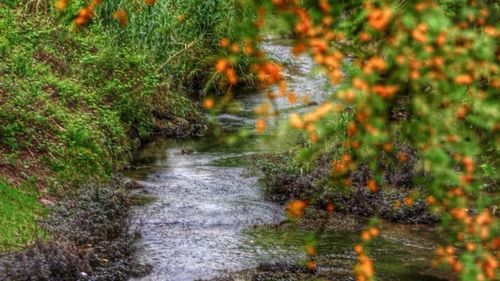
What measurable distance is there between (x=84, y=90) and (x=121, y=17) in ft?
6.94

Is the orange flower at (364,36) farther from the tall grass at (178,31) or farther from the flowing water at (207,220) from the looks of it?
the tall grass at (178,31)

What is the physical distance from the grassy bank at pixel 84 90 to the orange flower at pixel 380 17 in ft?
16.8

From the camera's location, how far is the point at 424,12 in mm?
3051

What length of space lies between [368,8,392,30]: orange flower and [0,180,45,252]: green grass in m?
5.08

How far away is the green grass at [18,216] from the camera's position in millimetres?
7679

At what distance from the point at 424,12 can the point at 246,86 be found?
1619 cm

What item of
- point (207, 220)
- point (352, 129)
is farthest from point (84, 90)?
point (352, 129)

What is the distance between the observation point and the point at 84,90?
1201 centimetres

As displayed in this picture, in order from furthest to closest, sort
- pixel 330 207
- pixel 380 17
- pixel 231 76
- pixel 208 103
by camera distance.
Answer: pixel 231 76 < pixel 208 103 < pixel 330 207 < pixel 380 17

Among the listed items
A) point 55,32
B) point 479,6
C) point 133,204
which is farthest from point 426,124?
point 55,32

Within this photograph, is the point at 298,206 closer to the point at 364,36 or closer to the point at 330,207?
the point at 330,207

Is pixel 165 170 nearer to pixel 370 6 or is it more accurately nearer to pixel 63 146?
pixel 63 146

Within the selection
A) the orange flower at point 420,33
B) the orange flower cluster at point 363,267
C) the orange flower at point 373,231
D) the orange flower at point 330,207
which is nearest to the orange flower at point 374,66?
the orange flower at point 420,33

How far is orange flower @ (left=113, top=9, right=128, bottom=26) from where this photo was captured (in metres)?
13.6
